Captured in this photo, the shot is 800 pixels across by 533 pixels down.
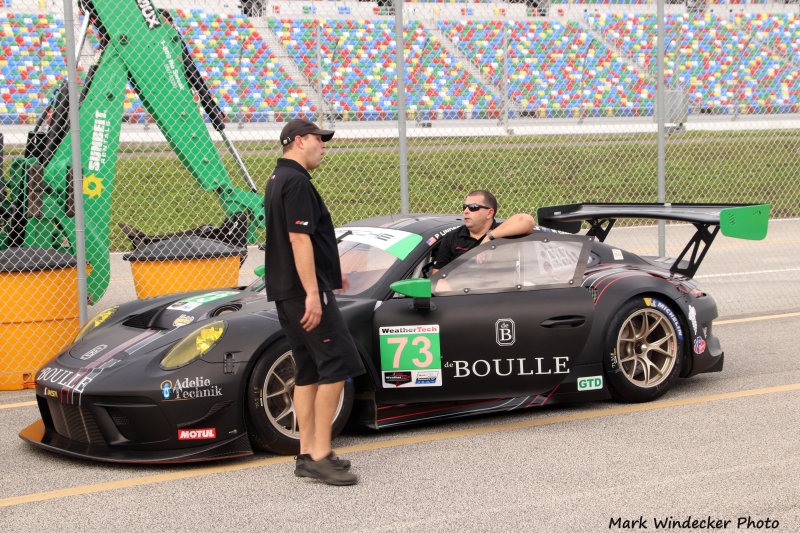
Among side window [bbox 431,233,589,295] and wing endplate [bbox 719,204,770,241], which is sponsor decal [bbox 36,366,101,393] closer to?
side window [bbox 431,233,589,295]

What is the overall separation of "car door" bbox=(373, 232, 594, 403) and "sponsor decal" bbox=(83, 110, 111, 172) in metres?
3.84

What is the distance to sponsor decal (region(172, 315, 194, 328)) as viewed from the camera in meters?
4.95

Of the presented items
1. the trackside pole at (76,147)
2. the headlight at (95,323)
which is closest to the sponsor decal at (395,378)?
the headlight at (95,323)

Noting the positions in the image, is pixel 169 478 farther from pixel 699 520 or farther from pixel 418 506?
pixel 699 520

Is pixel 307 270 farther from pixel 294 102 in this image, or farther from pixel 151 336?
pixel 294 102

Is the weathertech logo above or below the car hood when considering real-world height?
below

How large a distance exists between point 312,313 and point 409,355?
35.0 inches

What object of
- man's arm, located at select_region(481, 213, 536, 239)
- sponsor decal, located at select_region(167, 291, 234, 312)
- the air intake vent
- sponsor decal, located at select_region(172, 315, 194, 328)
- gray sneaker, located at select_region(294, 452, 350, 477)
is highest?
man's arm, located at select_region(481, 213, 536, 239)

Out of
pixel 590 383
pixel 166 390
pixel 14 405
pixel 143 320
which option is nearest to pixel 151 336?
pixel 143 320

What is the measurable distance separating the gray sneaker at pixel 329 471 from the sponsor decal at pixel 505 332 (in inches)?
46.2

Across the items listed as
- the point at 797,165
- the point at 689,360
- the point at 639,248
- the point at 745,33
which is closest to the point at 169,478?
the point at 689,360

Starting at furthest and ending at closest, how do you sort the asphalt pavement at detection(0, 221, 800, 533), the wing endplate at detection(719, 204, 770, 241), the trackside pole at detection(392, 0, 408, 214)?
the trackside pole at detection(392, 0, 408, 214) < the wing endplate at detection(719, 204, 770, 241) < the asphalt pavement at detection(0, 221, 800, 533)

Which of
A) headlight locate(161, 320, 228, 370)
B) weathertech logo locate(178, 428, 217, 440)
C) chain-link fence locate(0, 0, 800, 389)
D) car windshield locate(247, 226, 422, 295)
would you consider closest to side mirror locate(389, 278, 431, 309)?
car windshield locate(247, 226, 422, 295)

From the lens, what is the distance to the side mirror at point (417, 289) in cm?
475
